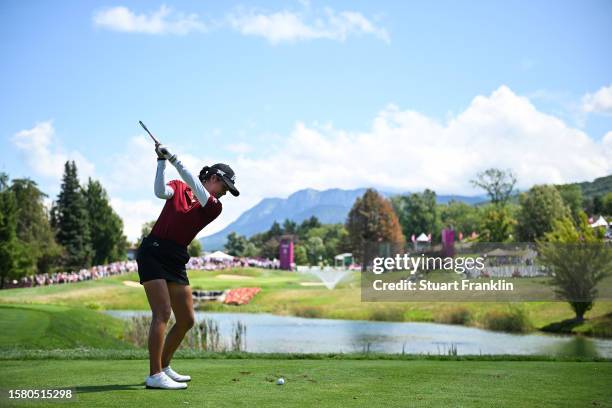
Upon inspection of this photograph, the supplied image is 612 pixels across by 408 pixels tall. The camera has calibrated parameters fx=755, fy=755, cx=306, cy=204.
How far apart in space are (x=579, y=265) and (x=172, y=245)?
30.1m

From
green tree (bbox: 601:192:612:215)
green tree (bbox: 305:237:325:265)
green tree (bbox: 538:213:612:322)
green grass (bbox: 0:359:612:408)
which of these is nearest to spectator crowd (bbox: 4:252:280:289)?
green tree (bbox: 538:213:612:322)

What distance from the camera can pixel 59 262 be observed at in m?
75.0

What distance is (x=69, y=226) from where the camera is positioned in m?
75.9

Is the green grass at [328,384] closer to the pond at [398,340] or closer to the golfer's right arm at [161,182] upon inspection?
the golfer's right arm at [161,182]

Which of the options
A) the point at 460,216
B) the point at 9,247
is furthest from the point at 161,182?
the point at 460,216

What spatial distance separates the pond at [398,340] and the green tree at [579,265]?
9.20 feet

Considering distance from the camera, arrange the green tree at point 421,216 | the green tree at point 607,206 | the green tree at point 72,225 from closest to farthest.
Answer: the green tree at point 72,225 → the green tree at point 607,206 → the green tree at point 421,216

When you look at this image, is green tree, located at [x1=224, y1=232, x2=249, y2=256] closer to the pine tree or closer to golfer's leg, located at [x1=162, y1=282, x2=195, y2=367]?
the pine tree

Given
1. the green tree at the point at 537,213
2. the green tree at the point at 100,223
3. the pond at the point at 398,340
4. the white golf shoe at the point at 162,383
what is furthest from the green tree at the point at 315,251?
the white golf shoe at the point at 162,383

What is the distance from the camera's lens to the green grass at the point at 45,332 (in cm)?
1709

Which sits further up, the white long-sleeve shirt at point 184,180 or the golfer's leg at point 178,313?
the white long-sleeve shirt at point 184,180

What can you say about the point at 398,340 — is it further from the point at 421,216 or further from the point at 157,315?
the point at 421,216

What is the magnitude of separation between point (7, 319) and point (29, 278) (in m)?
46.1

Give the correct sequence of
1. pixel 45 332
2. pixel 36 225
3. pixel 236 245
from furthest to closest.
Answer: pixel 236 245 → pixel 36 225 → pixel 45 332
